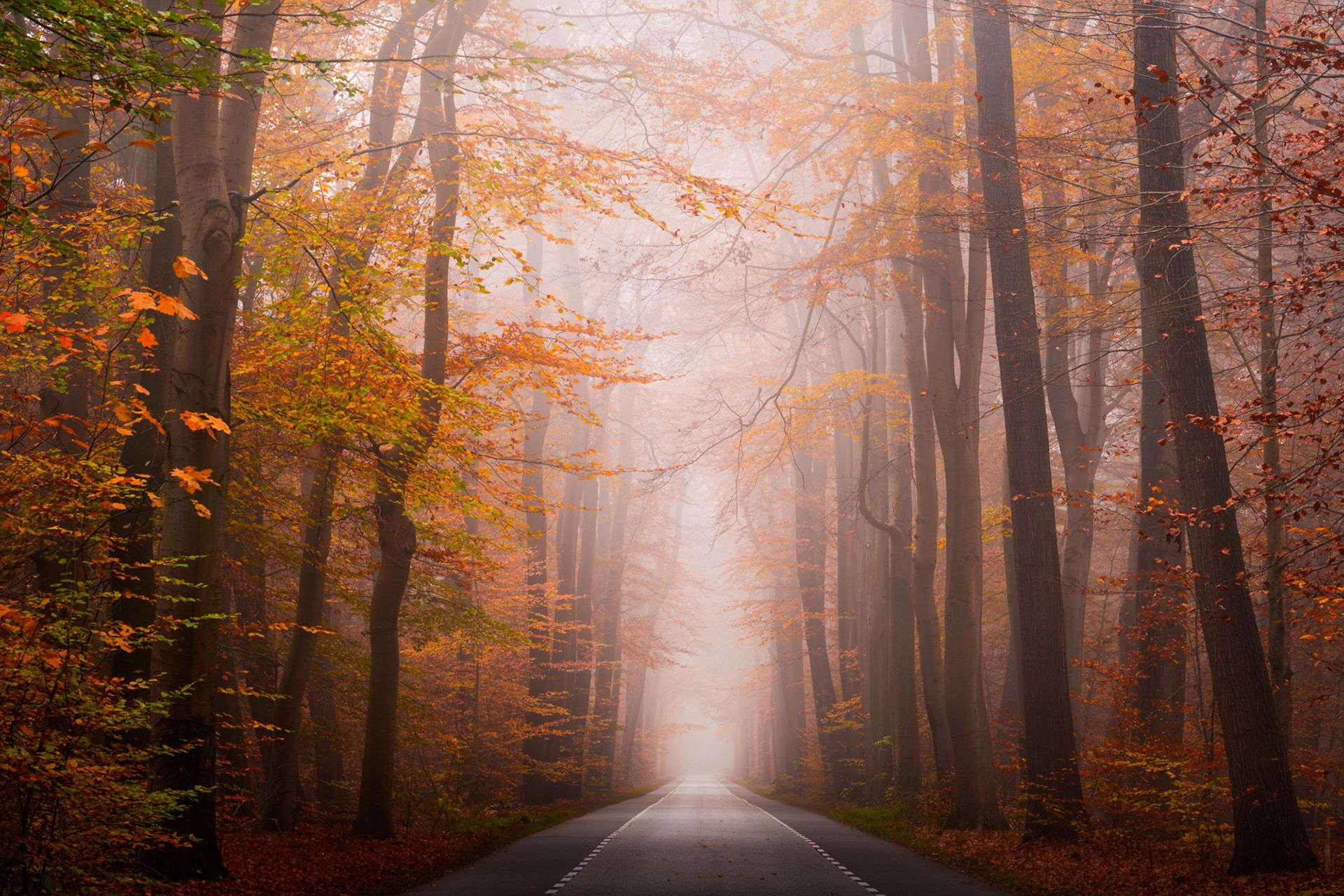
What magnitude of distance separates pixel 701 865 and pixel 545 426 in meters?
13.8

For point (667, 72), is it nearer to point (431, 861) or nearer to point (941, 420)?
point (941, 420)

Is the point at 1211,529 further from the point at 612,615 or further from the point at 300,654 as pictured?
the point at 612,615

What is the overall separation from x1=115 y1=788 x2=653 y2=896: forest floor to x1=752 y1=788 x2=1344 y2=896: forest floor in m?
6.34

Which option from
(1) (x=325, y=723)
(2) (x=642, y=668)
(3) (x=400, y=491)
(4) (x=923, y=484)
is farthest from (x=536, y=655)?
(2) (x=642, y=668)

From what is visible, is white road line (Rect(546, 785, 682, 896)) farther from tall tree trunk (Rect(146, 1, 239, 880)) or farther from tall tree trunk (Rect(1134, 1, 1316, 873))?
tall tree trunk (Rect(1134, 1, 1316, 873))

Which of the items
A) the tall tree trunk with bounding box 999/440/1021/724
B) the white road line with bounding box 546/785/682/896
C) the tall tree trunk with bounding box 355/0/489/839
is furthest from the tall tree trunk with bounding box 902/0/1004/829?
the tall tree trunk with bounding box 355/0/489/839

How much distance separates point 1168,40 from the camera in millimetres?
10391

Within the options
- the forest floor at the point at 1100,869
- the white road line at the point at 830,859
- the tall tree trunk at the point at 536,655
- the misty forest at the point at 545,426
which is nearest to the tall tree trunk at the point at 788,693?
the misty forest at the point at 545,426

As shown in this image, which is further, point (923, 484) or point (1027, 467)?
point (923, 484)

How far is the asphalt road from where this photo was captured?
10141mm

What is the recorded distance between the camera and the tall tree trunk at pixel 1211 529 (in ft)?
30.8

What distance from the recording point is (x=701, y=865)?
12734 millimetres

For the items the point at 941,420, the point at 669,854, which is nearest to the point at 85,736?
the point at 669,854

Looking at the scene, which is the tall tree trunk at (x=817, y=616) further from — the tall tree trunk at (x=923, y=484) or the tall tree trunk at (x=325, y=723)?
the tall tree trunk at (x=325, y=723)
